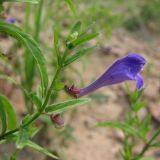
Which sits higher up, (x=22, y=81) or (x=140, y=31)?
(x=22, y=81)

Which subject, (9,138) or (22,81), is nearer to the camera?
(9,138)

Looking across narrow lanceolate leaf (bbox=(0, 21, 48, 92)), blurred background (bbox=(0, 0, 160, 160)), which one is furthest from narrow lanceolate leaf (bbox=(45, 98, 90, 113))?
blurred background (bbox=(0, 0, 160, 160))

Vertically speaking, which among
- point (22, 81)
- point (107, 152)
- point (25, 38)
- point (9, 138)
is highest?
point (25, 38)

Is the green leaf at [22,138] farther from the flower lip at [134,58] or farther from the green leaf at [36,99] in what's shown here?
the flower lip at [134,58]

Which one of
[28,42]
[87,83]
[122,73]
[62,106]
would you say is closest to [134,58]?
[122,73]

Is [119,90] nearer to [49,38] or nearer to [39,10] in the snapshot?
[49,38]

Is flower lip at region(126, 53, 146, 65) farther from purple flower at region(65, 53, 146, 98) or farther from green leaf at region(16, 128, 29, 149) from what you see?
green leaf at region(16, 128, 29, 149)

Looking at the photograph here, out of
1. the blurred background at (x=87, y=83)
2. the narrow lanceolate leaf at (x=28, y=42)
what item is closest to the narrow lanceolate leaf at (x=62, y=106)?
the narrow lanceolate leaf at (x=28, y=42)

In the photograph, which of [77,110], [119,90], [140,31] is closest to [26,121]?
[77,110]
